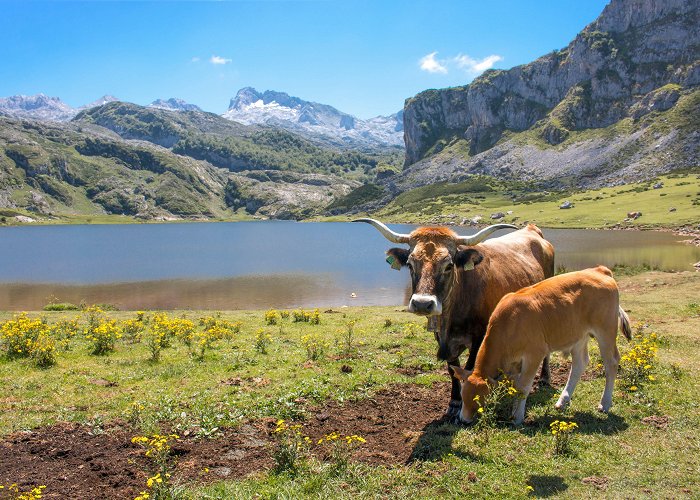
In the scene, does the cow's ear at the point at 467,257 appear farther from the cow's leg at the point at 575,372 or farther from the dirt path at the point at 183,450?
the dirt path at the point at 183,450

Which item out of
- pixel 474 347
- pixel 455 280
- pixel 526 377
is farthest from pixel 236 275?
pixel 526 377

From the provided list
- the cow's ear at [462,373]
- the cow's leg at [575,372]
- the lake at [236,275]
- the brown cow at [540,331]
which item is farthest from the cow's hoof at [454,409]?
the lake at [236,275]

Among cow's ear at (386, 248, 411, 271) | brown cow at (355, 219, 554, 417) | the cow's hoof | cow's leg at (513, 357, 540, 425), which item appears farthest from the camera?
the cow's hoof

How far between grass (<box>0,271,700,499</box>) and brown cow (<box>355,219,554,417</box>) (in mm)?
1659

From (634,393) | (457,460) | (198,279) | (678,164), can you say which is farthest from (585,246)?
(678,164)

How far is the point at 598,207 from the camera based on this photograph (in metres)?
135

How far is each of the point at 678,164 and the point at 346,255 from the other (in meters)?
166

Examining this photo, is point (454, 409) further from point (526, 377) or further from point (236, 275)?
point (236, 275)

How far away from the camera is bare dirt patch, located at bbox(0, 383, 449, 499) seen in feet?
23.1

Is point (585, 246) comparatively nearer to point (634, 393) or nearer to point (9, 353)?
point (634, 393)

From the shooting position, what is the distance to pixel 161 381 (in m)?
12.0

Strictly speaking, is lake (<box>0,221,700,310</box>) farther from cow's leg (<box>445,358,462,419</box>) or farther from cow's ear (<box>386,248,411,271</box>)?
cow's ear (<box>386,248,411,271</box>)

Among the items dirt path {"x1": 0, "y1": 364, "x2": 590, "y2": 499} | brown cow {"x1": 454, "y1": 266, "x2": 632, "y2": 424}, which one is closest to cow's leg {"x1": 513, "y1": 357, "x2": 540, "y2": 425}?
brown cow {"x1": 454, "y1": 266, "x2": 632, "y2": 424}

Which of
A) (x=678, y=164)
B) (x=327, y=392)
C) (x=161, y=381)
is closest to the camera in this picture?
(x=327, y=392)
